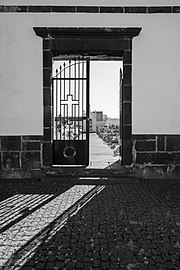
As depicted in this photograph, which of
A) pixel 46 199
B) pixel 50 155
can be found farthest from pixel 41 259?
pixel 50 155

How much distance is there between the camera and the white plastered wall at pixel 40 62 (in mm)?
6227

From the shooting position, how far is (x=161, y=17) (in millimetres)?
6250

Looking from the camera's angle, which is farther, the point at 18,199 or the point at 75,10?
the point at 75,10

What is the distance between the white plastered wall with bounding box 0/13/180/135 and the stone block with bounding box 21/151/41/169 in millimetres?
510

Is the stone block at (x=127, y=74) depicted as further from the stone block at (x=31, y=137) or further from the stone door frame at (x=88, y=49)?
the stone block at (x=31, y=137)

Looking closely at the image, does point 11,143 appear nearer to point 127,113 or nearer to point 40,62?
point 40,62

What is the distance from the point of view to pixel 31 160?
6.33 metres

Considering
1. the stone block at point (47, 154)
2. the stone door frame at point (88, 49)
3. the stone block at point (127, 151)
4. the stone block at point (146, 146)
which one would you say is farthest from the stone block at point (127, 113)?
the stone block at point (47, 154)

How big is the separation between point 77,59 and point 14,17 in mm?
1777

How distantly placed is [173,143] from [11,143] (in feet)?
12.7

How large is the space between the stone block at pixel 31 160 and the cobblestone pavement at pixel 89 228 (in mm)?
982

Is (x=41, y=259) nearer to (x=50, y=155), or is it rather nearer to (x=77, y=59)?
(x=50, y=155)

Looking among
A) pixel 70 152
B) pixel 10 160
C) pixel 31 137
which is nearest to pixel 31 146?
pixel 31 137

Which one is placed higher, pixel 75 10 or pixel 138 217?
pixel 75 10
